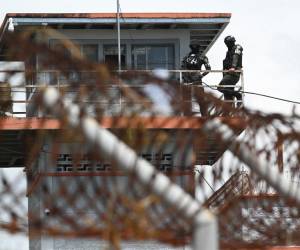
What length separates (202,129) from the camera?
5574 mm

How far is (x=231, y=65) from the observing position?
25.5m

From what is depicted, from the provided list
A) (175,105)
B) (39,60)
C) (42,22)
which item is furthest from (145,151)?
(42,22)

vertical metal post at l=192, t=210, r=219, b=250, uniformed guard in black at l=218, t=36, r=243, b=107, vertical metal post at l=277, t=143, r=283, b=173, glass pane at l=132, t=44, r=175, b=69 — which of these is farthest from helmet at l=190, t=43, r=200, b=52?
vertical metal post at l=192, t=210, r=219, b=250

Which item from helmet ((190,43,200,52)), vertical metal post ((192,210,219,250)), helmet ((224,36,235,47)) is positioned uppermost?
helmet ((224,36,235,47))

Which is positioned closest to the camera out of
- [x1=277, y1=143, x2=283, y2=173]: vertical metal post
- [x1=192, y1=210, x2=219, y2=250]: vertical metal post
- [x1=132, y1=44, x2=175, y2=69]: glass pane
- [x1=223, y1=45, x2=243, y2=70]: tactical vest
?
[x1=192, y1=210, x2=219, y2=250]: vertical metal post

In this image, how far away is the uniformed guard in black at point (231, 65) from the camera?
81.1 ft

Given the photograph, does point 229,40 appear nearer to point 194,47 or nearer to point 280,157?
point 194,47

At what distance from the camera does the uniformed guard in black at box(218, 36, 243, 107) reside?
81.1 feet

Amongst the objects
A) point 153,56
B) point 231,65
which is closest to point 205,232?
point 231,65

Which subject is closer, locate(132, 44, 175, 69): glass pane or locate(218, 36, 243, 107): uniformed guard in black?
locate(218, 36, 243, 107): uniformed guard in black

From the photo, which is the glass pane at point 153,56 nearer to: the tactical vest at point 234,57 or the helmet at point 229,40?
the tactical vest at point 234,57

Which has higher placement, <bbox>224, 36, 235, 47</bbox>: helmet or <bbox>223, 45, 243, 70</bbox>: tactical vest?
<bbox>224, 36, 235, 47</bbox>: helmet

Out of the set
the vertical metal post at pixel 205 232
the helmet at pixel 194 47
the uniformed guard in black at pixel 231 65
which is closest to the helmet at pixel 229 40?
the uniformed guard in black at pixel 231 65

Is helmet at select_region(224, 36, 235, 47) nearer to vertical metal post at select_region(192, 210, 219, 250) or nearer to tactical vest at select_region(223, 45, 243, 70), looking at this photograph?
tactical vest at select_region(223, 45, 243, 70)
